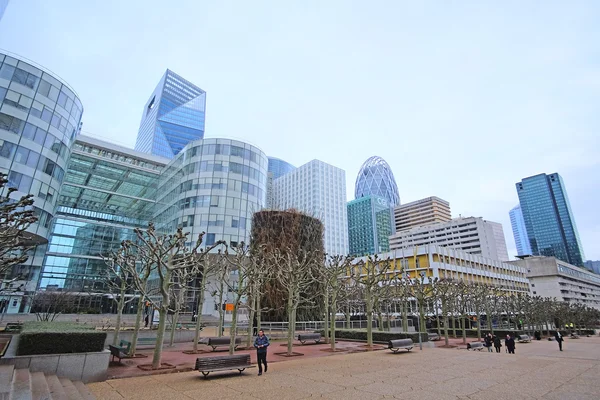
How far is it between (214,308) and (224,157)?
23.2 metres

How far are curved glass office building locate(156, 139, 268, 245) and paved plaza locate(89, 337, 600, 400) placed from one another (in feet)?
117

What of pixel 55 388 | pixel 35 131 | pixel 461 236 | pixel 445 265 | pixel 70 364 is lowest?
pixel 55 388

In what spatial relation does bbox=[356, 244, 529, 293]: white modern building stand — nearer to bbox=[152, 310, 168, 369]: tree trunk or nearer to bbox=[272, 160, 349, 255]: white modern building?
bbox=[152, 310, 168, 369]: tree trunk

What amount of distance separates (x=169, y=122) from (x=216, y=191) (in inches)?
5757

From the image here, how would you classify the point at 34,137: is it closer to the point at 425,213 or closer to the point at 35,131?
the point at 35,131

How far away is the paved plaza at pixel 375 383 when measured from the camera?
8.96 metres

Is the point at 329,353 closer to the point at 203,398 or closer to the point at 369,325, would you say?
the point at 369,325

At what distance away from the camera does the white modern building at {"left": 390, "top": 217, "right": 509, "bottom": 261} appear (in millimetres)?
138500

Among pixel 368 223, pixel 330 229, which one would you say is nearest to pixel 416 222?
pixel 368 223

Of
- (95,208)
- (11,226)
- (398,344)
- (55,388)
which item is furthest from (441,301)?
(95,208)

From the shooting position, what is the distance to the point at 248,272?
17344mm

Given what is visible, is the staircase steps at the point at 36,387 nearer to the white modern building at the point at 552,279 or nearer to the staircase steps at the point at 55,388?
the staircase steps at the point at 55,388

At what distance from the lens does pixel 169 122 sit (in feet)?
579

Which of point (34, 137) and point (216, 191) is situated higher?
point (34, 137)
